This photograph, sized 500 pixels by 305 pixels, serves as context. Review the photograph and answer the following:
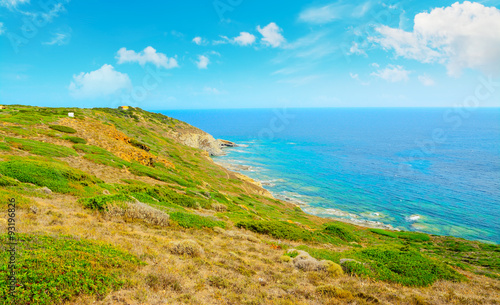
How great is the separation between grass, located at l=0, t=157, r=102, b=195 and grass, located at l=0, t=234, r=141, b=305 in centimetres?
1145

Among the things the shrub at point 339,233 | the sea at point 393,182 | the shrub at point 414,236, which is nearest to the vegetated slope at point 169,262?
the shrub at point 339,233

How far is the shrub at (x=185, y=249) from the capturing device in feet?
40.9

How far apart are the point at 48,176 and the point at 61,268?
637 inches

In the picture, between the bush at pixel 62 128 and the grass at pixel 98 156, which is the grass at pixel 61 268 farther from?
the bush at pixel 62 128

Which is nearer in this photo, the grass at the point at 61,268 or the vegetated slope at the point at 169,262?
the grass at the point at 61,268

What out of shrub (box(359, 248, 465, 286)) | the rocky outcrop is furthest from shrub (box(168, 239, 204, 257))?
the rocky outcrop

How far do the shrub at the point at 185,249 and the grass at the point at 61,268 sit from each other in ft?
7.74

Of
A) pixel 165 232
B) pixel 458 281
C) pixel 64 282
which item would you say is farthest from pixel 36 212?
pixel 458 281

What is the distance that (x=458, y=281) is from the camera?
14523mm

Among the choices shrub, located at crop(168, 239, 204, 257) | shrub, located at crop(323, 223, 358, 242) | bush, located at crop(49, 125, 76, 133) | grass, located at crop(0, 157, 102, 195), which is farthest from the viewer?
bush, located at crop(49, 125, 76, 133)

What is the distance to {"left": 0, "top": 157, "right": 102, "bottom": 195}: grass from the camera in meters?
18.7

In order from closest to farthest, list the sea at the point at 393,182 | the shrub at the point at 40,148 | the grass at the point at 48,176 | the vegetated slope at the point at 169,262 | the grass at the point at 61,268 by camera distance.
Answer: the grass at the point at 61,268
the vegetated slope at the point at 169,262
the grass at the point at 48,176
the shrub at the point at 40,148
the sea at the point at 393,182

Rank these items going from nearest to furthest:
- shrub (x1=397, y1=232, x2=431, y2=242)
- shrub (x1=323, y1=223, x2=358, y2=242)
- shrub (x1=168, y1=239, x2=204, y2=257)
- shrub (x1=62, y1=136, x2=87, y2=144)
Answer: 1. shrub (x1=168, y1=239, x2=204, y2=257)
2. shrub (x1=323, y1=223, x2=358, y2=242)
3. shrub (x1=397, y1=232, x2=431, y2=242)
4. shrub (x1=62, y1=136, x2=87, y2=144)

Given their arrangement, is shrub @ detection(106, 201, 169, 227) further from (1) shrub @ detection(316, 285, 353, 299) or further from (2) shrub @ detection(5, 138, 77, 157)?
(2) shrub @ detection(5, 138, 77, 157)
